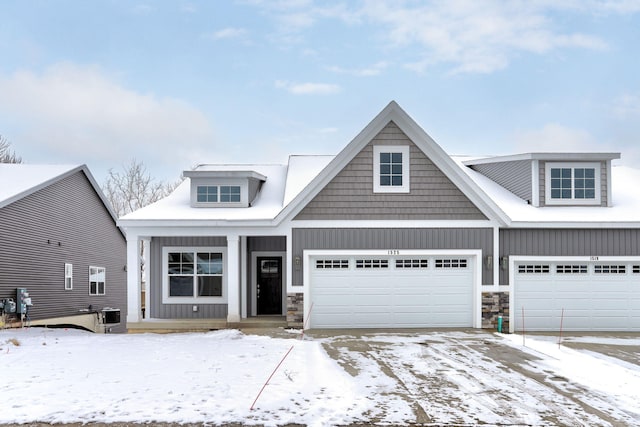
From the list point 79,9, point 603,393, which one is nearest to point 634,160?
point 603,393

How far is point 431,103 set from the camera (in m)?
24.5

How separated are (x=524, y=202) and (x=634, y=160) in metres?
13.1

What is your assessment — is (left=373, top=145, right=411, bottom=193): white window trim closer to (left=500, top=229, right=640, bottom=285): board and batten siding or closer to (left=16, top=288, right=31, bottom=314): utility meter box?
(left=500, top=229, right=640, bottom=285): board and batten siding

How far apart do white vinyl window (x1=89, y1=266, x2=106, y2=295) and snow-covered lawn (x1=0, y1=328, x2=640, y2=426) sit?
11.8m

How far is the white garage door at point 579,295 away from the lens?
639 inches

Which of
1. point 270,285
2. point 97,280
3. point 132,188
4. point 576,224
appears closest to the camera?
point 576,224

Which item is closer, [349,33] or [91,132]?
[349,33]

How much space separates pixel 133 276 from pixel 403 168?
7.84 meters

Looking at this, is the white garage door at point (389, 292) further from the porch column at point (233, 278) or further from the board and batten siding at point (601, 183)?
the board and batten siding at point (601, 183)

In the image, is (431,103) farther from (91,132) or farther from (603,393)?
(91,132)

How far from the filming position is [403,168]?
1606 cm

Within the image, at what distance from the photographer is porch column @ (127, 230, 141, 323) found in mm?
16078

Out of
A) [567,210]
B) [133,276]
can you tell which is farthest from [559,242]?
[133,276]

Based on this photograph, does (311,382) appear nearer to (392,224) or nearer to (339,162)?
(392,224)
